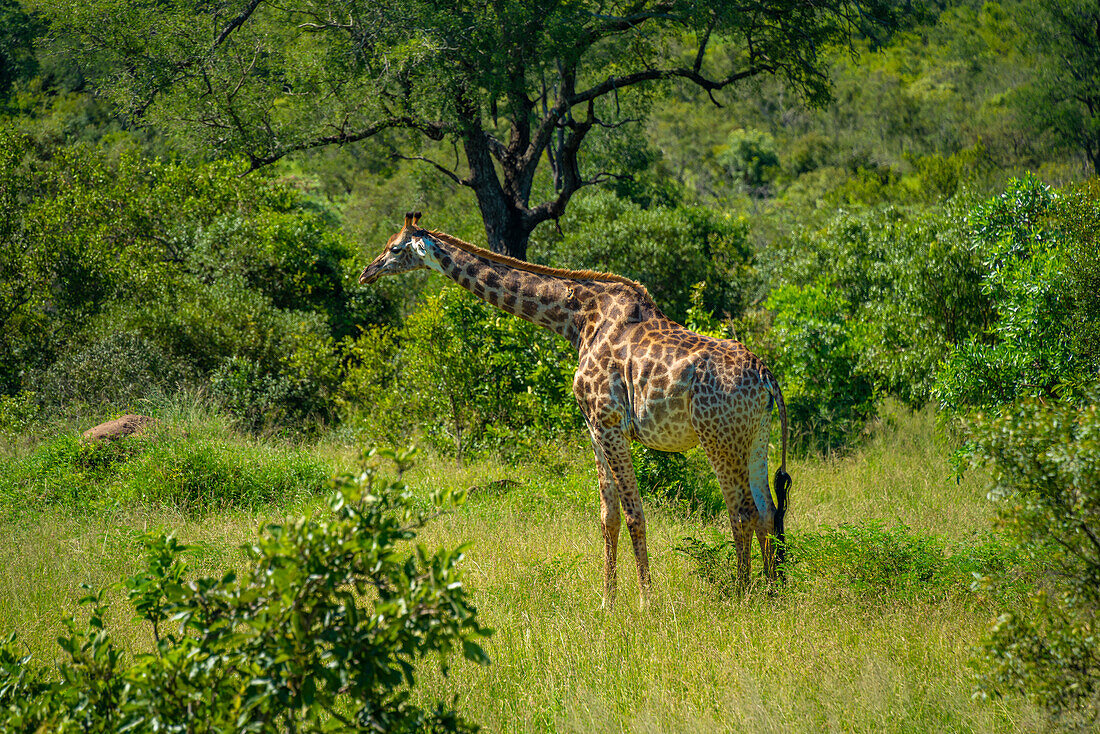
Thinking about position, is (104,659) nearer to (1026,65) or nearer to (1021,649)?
(1021,649)

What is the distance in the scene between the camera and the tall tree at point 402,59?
1429cm

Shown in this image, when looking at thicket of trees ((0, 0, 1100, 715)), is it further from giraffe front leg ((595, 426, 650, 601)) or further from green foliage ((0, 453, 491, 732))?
green foliage ((0, 453, 491, 732))

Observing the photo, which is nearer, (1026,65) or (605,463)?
(605,463)

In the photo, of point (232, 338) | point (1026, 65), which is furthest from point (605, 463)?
point (1026, 65)

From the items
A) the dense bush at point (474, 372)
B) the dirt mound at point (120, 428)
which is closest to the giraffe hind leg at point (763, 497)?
the dense bush at point (474, 372)

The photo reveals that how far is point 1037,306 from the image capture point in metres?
8.03

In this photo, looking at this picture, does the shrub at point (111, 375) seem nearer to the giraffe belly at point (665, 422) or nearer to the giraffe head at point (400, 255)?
the giraffe head at point (400, 255)

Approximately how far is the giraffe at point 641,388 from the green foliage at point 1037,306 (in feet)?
10.0

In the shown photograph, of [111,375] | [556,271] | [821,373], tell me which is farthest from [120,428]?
[821,373]

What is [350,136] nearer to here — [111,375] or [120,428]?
[111,375]

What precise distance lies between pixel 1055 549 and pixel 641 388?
3.02 m

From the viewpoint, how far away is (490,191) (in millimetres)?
15828

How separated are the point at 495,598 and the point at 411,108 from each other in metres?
10.9

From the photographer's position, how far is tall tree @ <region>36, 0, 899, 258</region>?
46.9 feet
